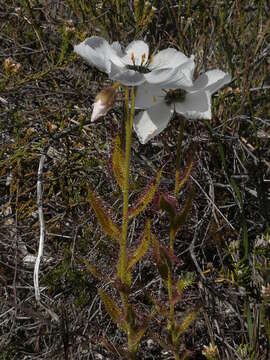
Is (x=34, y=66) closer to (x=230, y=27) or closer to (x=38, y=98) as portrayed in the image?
(x=38, y=98)

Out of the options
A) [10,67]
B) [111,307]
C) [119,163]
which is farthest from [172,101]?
[10,67]

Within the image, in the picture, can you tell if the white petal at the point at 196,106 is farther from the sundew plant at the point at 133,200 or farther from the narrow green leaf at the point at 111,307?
the narrow green leaf at the point at 111,307

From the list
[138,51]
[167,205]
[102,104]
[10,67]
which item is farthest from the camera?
[10,67]

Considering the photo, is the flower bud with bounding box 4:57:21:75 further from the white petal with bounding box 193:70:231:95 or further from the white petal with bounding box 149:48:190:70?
the white petal with bounding box 193:70:231:95

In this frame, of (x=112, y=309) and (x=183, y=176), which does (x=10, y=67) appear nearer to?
(x=183, y=176)

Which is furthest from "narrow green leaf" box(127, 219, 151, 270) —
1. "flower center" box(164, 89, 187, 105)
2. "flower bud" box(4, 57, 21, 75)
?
"flower bud" box(4, 57, 21, 75)

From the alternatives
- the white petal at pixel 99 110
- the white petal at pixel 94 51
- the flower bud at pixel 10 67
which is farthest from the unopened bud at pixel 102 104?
the flower bud at pixel 10 67
